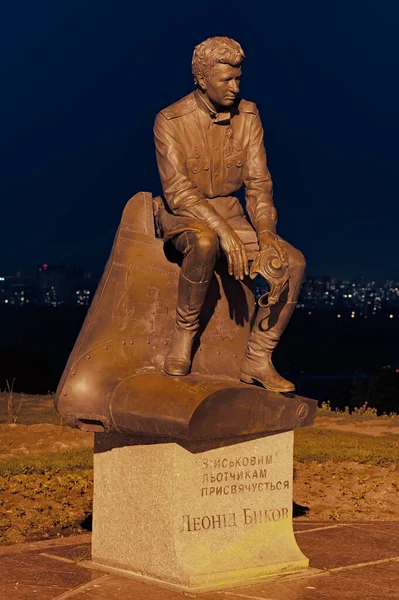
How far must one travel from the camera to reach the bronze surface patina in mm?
7094

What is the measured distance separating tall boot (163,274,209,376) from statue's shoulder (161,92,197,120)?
3.62 ft

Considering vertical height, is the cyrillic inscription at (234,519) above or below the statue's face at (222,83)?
below

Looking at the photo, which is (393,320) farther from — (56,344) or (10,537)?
(10,537)

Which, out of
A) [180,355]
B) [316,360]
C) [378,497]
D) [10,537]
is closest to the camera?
[180,355]

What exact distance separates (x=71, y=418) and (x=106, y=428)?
27 centimetres

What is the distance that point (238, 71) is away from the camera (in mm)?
7391

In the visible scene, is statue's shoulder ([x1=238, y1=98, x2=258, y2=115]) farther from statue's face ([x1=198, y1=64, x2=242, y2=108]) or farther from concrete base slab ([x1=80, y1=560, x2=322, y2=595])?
concrete base slab ([x1=80, y1=560, x2=322, y2=595])

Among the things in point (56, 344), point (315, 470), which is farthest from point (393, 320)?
point (315, 470)

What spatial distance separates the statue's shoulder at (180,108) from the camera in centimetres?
758

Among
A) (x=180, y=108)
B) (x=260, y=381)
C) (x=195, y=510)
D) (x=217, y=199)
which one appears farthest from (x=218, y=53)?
(x=195, y=510)

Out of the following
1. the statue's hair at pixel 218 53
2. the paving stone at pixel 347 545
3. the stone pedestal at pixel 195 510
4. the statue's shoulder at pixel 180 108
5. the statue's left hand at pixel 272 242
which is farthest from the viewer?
the statue's shoulder at pixel 180 108

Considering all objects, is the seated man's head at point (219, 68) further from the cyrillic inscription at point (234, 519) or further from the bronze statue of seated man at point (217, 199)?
the cyrillic inscription at point (234, 519)

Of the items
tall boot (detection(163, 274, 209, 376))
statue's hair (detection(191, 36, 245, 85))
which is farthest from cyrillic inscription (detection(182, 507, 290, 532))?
statue's hair (detection(191, 36, 245, 85))

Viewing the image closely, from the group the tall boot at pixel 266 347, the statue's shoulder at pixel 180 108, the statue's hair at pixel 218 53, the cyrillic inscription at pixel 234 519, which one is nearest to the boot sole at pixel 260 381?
the tall boot at pixel 266 347
